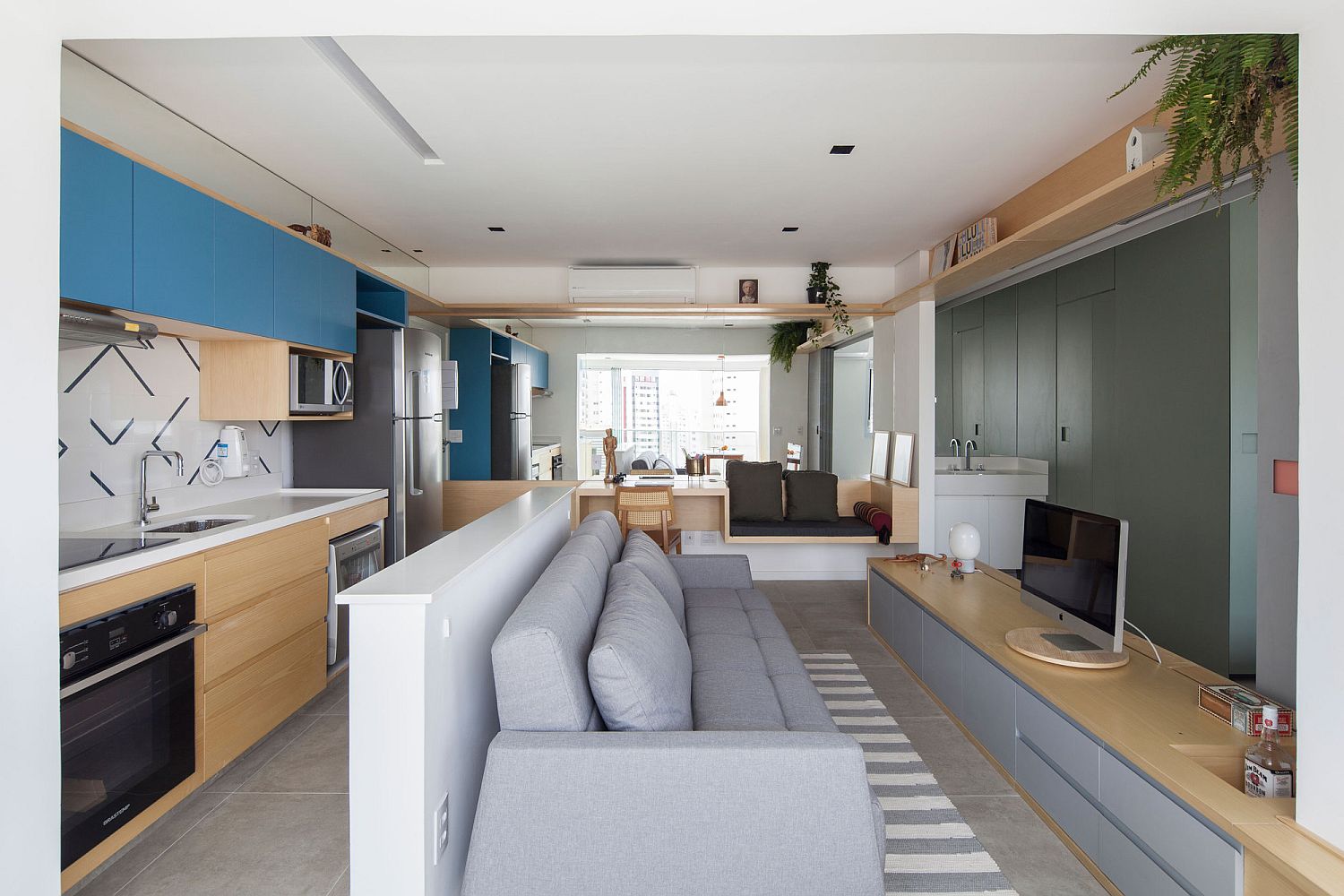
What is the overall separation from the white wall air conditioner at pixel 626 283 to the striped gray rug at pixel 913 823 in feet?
10.9

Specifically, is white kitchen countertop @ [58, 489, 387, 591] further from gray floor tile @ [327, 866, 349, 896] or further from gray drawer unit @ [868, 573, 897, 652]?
gray drawer unit @ [868, 573, 897, 652]

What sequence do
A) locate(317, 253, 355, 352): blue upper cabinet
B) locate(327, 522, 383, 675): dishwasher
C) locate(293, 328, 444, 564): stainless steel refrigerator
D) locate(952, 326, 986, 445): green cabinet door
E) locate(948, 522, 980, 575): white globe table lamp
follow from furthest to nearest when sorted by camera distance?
locate(952, 326, 986, 445): green cabinet door < locate(293, 328, 444, 564): stainless steel refrigerator < locate(948, 522, 980, 575): white globe table lamp < locate(317, 253, 355, 352): blue upper cabinet < locate(327, 522, 383, 675): dishwasher

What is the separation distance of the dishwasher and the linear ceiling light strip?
6.25 feet

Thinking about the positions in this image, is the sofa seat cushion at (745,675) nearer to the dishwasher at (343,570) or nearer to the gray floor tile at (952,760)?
the gray floor tile at (952,760)

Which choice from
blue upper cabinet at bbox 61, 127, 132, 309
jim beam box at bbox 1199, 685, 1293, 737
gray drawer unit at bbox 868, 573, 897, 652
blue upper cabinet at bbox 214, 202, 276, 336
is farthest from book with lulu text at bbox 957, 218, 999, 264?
blue upper cabinet at bbox 61, 127, 132, 309

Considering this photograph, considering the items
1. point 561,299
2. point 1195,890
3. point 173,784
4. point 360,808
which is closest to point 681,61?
point 360,808

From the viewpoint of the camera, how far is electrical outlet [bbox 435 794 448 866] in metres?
1.70

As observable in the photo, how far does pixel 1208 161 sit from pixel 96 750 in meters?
3.75

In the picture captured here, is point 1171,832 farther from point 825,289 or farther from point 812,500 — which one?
point 825,289

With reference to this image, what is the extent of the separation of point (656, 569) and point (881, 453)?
3.43 meters

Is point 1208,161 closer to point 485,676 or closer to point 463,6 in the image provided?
point 463,6

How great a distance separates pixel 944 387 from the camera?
23.7ft

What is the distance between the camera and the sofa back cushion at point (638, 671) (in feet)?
5.88

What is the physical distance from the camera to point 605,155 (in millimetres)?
3506
